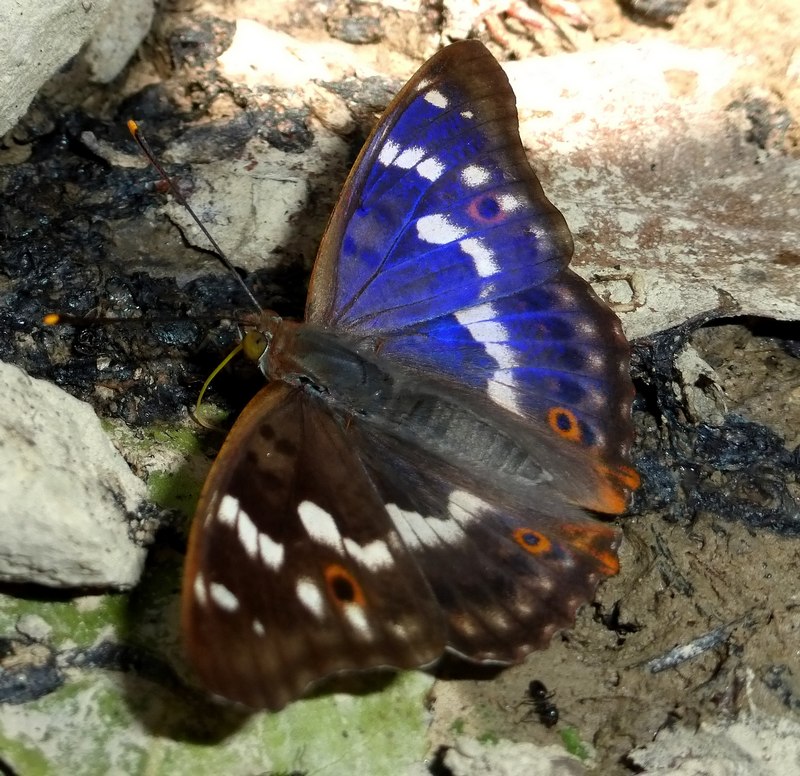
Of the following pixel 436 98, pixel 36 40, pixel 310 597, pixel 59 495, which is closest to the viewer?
pixel 310 597

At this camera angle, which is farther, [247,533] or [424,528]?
[424,528]

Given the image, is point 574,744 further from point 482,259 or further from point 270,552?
point 482,259

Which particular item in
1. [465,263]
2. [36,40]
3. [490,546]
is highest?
[36,40]

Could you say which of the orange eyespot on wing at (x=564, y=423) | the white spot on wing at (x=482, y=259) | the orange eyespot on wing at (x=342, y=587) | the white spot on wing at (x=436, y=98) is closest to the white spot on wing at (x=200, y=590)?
the orange eyespot on wing at (x=342, y=587)

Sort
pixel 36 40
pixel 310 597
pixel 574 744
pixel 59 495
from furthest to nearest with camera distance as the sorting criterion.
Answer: pixel 36 40, pixel 574 744, pixel 59 495, pixel 310 597

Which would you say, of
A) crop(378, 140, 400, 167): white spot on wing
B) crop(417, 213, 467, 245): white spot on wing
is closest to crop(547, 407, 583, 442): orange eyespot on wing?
crop(417, 213, 467, 245): white spot on wing

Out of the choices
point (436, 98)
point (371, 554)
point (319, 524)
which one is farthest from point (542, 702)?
point (436, 98)

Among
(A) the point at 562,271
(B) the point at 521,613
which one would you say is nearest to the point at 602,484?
(B) the point at 521,613

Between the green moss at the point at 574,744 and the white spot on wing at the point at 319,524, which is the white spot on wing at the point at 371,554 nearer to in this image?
the white spot on wing at the point at 319,524
